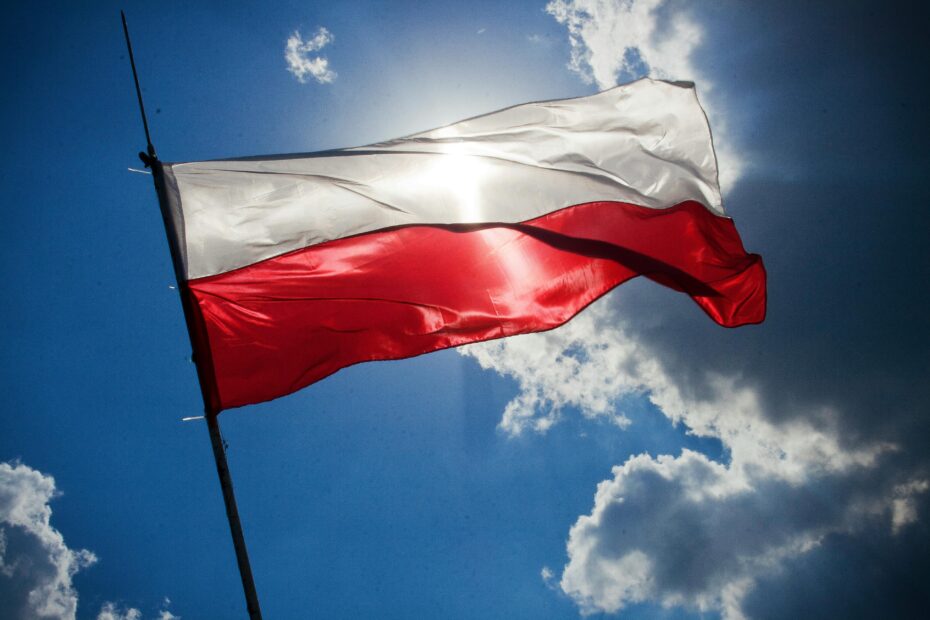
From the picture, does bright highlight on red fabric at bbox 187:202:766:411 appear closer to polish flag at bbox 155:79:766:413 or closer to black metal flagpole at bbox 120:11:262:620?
polish flag at bbox 155:79:766:413

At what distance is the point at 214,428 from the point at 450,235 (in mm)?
4194

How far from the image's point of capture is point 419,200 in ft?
28.6

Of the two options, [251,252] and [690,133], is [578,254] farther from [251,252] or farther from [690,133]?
[251,252]

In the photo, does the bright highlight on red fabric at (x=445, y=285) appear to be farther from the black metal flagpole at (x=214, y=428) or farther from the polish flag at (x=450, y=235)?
the black metal flagpole at (x=214, y=428)

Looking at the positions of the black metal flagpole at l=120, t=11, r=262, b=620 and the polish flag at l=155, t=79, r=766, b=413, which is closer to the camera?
the black metal flagpole at l=120, t=11, r=262, b=620

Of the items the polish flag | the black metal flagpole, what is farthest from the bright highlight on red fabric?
the black metal flagpole

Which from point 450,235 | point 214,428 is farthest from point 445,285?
point 214,428

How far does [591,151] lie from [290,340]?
190 inches

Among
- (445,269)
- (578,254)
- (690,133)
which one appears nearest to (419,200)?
(445,269)

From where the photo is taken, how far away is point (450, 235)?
9.44m

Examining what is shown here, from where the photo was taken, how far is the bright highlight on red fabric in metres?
7.98

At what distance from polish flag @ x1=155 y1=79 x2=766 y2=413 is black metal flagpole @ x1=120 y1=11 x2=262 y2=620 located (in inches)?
7.6

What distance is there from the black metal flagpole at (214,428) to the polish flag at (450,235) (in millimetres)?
194

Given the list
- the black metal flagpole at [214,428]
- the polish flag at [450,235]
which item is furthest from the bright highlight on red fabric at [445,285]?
the black metal flagpole at [214,428]
